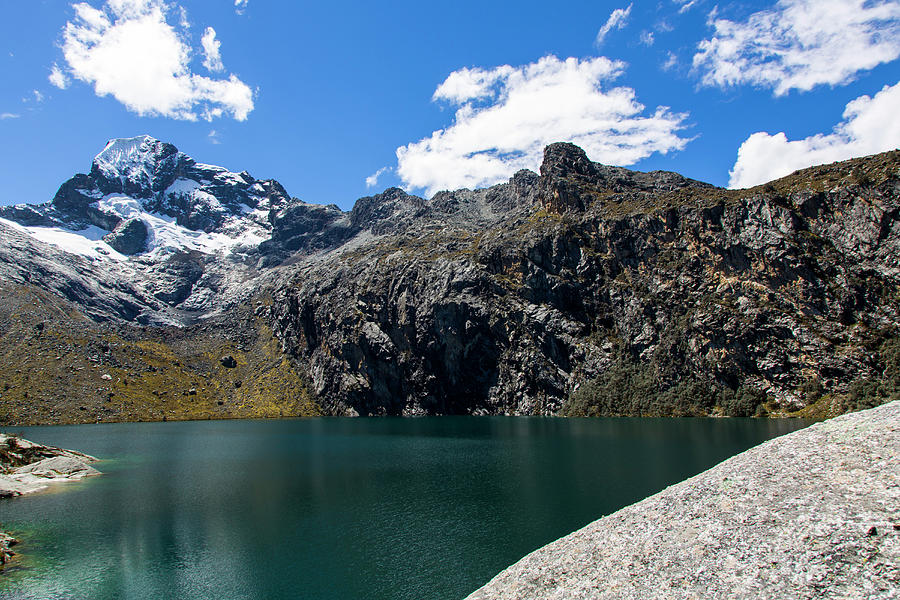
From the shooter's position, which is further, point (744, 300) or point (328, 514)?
point (744, 300)

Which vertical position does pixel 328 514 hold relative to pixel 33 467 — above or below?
below

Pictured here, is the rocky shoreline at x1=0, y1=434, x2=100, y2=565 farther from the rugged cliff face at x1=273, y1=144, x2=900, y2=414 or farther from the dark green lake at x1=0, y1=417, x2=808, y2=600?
the rugged cliff face at x1=273, y1=144, x2=900, y2=414

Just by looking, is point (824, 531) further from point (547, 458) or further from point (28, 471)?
point (28, 471)

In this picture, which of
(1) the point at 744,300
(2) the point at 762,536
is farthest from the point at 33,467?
(1) the point at 744,300

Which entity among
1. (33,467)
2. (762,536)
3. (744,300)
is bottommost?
(33,467)

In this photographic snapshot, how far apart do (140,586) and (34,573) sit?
9.56 m

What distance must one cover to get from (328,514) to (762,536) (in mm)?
42758

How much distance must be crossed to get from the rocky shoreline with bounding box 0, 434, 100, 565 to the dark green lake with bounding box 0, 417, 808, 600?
179 inches

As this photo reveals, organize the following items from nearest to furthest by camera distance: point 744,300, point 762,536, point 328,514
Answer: point 762,536, point 328,514, point 744,300

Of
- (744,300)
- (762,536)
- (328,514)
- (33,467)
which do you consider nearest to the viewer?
(762,536)

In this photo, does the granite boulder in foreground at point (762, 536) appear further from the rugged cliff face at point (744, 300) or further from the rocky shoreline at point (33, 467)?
the rugged cliff face at point (744, 300)

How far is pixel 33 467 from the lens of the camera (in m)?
76.6

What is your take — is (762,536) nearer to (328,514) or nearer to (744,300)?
(328,514)

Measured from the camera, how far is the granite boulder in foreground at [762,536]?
18.4 meters
